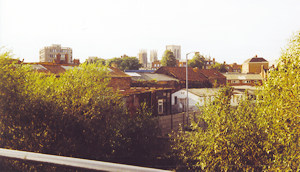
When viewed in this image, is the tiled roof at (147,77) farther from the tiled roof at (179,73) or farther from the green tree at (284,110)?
the green tree at (284,110)

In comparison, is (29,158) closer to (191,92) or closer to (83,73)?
(83,73)

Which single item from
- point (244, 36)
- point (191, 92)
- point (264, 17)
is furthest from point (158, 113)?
point (264, 17)

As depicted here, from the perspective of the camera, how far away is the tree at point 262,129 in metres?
9.55

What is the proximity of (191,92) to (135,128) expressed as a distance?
22.1 metres

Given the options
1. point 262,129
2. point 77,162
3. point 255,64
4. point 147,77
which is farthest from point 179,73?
point 77,162

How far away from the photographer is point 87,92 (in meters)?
16.5

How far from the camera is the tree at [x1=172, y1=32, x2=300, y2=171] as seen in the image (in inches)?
376

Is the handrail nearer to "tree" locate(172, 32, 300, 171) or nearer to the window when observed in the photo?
"tree" locate(172, 32, 300, 171)

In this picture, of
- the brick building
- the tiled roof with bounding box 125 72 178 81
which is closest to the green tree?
the tiled roof with bounding box 125 72 178 81

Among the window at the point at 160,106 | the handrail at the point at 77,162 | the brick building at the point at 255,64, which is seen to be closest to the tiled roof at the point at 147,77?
the window at the point at 160,106

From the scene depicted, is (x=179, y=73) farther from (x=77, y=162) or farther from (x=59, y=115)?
(x=77, y=162)

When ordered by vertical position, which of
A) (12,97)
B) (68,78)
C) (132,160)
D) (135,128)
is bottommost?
(132,160)

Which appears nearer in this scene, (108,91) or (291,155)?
(291,155)

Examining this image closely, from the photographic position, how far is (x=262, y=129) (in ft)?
38.1
